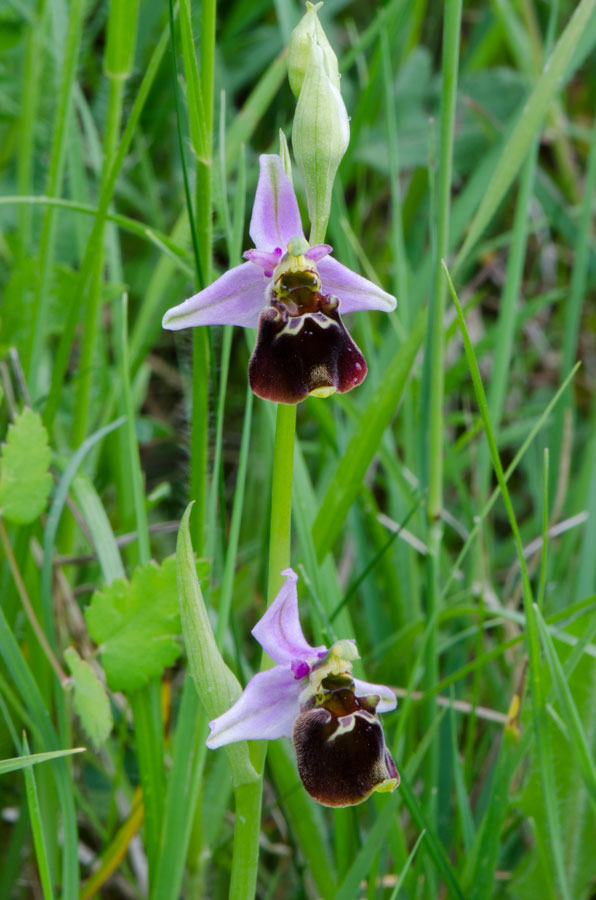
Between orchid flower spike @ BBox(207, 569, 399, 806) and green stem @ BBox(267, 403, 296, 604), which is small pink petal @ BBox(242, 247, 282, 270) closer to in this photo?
green stem @ BBox(267, 403, 296, 604)

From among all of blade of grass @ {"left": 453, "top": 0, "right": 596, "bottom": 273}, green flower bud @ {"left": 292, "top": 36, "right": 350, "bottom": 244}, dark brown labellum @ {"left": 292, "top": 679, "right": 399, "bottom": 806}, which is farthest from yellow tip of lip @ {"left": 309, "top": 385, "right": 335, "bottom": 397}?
blade of grass @ {"left": 453, "top": 0, "right": 596, "bottom": 273}

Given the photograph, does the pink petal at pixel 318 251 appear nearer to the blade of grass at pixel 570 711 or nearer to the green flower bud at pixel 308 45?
the green flower bud at pixel 308 45

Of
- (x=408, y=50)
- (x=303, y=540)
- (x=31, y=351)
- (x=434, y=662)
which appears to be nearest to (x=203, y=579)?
(x=303, y=540)

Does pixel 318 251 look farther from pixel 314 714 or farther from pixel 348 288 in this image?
pixel 314 714

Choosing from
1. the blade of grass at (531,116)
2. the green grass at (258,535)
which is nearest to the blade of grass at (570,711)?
the green grass at (258,535)

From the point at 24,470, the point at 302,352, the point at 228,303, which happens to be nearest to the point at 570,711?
the point at 302,352

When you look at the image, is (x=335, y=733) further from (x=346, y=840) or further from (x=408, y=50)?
(x=408, y=50)
